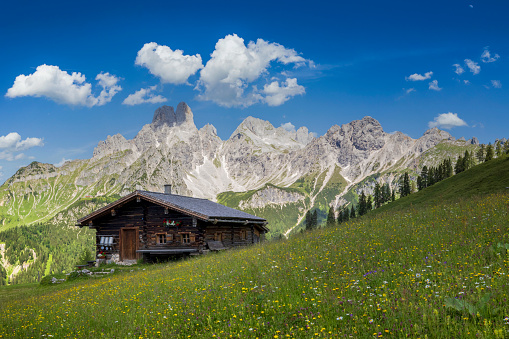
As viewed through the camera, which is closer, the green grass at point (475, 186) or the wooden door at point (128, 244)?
the wooden door at point (128, 244)

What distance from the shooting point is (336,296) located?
315 inches

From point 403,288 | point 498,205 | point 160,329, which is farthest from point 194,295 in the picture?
point 498,205

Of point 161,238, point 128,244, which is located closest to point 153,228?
point 161,238

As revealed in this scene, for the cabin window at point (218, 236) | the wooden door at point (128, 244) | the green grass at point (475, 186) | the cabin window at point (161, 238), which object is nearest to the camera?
the cabin window at point (161, 238)

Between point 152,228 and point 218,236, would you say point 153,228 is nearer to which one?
point 152,228

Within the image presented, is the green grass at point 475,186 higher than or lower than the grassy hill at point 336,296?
higher

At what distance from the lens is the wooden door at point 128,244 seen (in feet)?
103

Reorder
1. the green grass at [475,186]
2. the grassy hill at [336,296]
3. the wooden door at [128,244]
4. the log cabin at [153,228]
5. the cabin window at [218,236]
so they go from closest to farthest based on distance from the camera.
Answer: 1. the grassy hill at [336,296]
2. the log cabin at [153,228]
3. the wooden door at [128,244]
4. the cabin window at [218,236]
5. the green grass at [475,186]

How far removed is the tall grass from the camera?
6.47 meters

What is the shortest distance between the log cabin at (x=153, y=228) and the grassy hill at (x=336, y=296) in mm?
14863

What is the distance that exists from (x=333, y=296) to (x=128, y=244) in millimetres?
28034

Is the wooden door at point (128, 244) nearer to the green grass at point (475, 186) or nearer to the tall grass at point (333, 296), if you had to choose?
the tall grass at point (333, 296)

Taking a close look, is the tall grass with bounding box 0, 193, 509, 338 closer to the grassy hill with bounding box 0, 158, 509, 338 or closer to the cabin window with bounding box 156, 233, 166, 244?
the grassy hill with bounding box 0, 158, 509, 338

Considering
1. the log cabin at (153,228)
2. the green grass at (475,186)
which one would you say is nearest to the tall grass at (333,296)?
the log cabin at (153,228)
